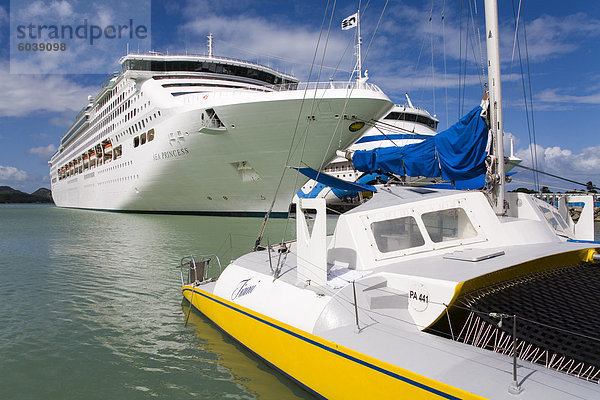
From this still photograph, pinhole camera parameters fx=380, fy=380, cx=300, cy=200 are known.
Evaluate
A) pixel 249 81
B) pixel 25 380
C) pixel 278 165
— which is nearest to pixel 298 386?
pixel 25 380

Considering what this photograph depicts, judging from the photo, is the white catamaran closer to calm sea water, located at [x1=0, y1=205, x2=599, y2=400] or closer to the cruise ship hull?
calm sea water, located at [x1=0, y1=205, x2=599, y2=400]

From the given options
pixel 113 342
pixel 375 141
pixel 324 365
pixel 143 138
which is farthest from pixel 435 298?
pixel 375 141

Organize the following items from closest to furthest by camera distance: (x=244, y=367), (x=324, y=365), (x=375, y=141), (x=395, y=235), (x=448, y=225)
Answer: (x=324, y=365) < (x=244, y=367) < (x=395, y=235) < (x=448, y=225) < (x=375, y=141)

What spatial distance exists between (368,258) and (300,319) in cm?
136

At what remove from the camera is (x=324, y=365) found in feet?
12.5

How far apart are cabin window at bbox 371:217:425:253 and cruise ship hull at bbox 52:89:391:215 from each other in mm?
13042

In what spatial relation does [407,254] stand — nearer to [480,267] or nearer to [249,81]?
[480,267]

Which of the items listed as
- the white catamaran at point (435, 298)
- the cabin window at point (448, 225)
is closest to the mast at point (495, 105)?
the white catamaran at point (435, 298)

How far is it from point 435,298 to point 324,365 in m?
1.34

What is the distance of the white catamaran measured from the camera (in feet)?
10.2

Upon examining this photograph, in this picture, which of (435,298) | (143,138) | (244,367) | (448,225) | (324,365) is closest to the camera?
(324,365)

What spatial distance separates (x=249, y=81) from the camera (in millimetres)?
32625

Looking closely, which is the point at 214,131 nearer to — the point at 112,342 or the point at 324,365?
the point at 112,342

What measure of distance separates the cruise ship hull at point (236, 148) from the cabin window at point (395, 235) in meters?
13.0
